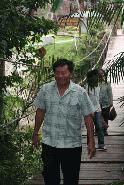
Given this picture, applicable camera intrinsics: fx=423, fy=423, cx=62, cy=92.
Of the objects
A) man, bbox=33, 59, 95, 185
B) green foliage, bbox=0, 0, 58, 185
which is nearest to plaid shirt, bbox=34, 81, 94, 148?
man, bbox=33, 59, 95, 185

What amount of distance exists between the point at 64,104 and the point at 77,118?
161mm

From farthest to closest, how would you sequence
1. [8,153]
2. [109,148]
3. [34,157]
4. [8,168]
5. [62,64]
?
[109,148] < [34,157] < [8,153] < [8,168] < [62,64]

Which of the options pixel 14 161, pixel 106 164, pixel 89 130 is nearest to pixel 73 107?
pixel 89 130

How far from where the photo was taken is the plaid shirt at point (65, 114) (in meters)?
3.15

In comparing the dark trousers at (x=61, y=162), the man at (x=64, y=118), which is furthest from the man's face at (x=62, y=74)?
the dark trousers at (x=61, y=162)

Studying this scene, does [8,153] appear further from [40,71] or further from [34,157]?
[34,157]

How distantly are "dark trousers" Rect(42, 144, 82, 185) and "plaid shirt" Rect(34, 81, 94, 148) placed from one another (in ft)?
0.17

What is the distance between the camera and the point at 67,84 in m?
3.14

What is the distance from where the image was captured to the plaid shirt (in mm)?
3150

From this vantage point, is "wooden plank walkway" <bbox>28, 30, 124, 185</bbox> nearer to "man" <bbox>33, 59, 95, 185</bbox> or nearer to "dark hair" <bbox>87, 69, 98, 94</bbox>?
"dark hair" <bbox>87, 69, 98, 94</bbox>

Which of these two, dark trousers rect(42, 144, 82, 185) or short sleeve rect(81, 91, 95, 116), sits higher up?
short sleeve rect(81, 91, 95, 116)

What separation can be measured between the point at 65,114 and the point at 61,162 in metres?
0.41

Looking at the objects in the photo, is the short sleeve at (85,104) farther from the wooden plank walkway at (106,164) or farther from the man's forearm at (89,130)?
the wooden plank walkway at (106,164)

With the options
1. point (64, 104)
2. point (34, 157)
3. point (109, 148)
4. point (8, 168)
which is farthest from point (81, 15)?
point (109, 148)
